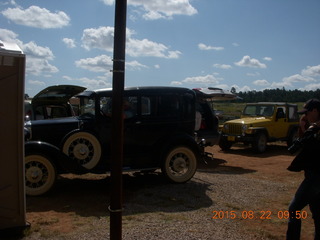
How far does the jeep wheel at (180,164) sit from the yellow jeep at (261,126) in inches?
255

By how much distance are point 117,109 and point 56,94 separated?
9239mm

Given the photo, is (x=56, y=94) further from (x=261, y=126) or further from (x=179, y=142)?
(x=261, y=126)

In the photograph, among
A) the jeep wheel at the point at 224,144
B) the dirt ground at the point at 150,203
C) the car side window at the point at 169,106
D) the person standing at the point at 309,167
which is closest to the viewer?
the person standing at the point at 309,167

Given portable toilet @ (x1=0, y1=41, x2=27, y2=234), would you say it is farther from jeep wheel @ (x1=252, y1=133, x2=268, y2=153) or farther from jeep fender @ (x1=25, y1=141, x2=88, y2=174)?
jeep wheel @ (x1=252, y1=133, x2=268, y2=153)

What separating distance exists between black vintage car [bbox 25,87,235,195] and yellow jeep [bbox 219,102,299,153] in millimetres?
6373

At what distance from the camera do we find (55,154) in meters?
6.32

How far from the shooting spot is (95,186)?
7.47m

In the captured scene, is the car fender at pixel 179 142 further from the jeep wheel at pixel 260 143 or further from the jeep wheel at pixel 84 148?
the jeep wheel at pixel 260 143

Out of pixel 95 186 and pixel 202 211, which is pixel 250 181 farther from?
pixel 95 186

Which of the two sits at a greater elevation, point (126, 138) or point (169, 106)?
point (169, 106)

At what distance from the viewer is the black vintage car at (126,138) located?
6.36 m

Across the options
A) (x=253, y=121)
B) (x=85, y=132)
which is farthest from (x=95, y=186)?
(x=253, y=121)
